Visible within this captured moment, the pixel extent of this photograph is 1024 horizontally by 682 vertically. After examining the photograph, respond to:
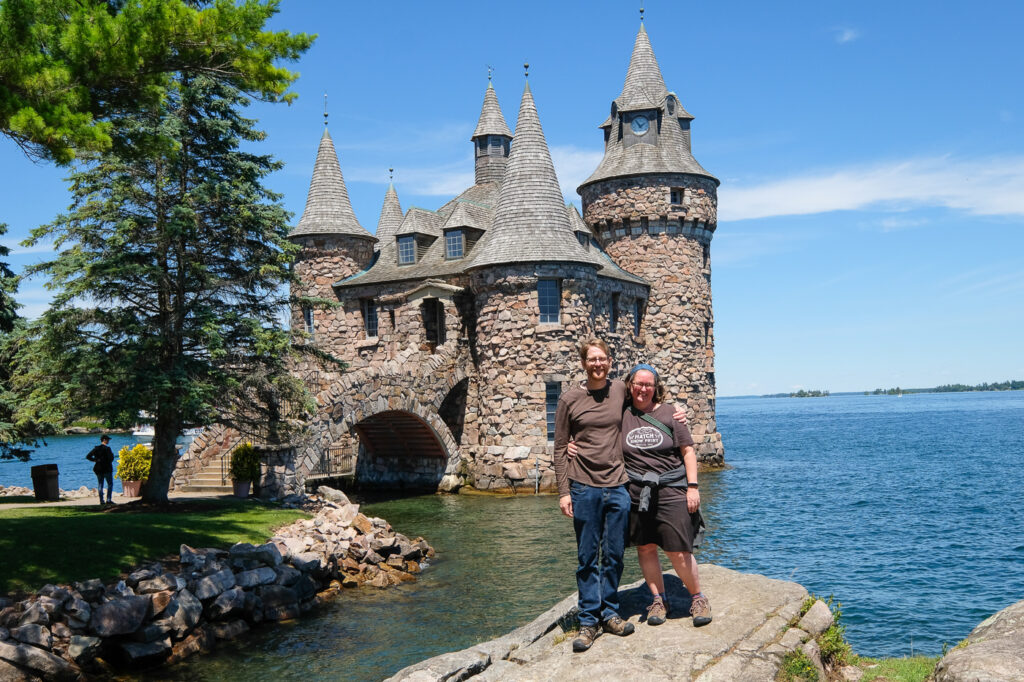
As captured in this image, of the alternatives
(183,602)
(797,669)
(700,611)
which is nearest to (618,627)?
(700,611)

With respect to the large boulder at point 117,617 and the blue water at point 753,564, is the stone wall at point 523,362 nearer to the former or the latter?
the blue water at point 753,564

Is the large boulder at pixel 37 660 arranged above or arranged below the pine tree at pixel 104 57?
below

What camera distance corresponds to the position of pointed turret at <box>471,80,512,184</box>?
39562 mm

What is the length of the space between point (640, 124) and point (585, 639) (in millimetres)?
30487

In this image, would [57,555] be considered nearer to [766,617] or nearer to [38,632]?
[38,632]

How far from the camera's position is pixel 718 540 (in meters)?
20.8

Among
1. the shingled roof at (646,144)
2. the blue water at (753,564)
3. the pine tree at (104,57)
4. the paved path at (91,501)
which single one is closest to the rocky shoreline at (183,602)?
the blue water at (753,564)

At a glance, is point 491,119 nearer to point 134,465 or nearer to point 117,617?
point 134,465

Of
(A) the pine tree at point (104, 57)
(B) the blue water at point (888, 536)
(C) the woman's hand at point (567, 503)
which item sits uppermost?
(A) the pine tree at point (104, 57)

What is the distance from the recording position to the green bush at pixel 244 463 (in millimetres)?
21203

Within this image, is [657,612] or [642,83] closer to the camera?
[657,612]

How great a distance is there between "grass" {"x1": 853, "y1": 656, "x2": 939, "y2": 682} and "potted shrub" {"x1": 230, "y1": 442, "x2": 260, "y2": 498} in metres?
16.4

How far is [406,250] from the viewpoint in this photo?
3450 cm

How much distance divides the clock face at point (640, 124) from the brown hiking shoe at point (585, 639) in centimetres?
3007
